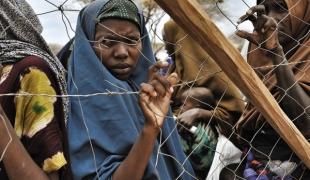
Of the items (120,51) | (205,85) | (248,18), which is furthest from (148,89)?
(205,85)

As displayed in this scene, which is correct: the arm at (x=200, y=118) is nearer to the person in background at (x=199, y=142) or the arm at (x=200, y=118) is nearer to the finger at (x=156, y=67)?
the person in background at (x=199, y=142)

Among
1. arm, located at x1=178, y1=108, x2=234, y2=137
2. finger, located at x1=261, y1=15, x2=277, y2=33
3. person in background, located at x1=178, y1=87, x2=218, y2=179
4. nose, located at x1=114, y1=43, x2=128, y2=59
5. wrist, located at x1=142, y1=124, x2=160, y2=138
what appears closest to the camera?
wrist, located at x1=142, y1=124, x2=160, y2=138

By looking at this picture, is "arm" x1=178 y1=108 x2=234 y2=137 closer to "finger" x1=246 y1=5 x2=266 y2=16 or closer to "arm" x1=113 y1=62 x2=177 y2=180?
"finger" x1=246 y1=5 x2=266 y2=16

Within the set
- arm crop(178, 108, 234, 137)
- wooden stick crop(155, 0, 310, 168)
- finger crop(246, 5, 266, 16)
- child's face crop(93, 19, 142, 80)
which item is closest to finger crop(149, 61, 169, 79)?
wooden stick crop(155, 0, 310, 168)

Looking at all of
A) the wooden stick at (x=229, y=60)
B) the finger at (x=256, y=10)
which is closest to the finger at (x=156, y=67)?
the wooden stick at (x=229, y=60)

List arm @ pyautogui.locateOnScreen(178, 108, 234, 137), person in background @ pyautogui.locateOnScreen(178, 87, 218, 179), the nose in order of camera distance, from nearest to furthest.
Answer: the nose → person in background @ pyautogui.locateOnScreen(178, 87, 218, 179) → arm @ pyautogui.locateOnScreen(178, 108, 234, 137)

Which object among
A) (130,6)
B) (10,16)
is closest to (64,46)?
(130,6)

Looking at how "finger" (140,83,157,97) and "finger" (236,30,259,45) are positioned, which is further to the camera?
"finger" (236,30,259,45)

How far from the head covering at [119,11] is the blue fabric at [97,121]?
0.17ft

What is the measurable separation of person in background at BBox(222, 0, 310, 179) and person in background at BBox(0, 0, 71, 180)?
774mm

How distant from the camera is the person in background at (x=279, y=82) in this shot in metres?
1.89

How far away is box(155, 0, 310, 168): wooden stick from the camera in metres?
1.36

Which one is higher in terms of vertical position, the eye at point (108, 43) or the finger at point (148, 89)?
the eye at point (108, 43)

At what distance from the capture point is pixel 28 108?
1.40 meters
